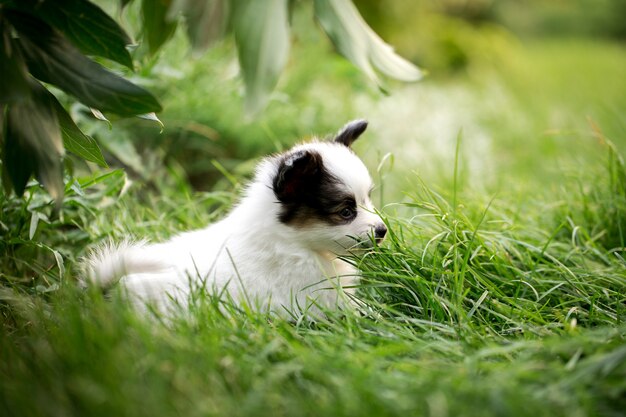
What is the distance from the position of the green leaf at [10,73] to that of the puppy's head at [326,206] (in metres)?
1.04

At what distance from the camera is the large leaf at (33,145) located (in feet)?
5.31

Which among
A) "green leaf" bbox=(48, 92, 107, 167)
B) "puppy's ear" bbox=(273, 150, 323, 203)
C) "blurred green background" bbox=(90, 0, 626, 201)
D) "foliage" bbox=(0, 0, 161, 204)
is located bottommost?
"blurred green background" bbox=(90, 0, 626, 201)

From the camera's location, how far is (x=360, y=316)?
87.0 inches

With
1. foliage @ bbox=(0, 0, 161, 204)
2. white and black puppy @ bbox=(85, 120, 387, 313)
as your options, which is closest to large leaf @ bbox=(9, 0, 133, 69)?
foliage @ bbox=(0, 0, 161, 204)

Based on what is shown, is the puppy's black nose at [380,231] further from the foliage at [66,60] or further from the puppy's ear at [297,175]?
the foliage at [66,60]

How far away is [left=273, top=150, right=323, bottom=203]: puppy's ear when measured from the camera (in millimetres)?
2387

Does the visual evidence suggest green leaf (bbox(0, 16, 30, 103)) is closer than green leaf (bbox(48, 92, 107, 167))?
Yes

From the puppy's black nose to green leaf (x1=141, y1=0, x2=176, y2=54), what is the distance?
1.14 metres

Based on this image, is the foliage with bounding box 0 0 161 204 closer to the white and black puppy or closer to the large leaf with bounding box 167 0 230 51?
the large leaf with bounding box 167 0 230 51

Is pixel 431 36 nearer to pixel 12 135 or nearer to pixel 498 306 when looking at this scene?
pixel 498 306

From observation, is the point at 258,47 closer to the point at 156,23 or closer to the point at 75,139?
the point at 156,23

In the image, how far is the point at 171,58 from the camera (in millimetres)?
4211

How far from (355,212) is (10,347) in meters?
1.27

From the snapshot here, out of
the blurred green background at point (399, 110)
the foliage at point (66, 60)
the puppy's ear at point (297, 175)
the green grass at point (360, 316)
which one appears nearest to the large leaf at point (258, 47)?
the foliage at point (66, 60)
